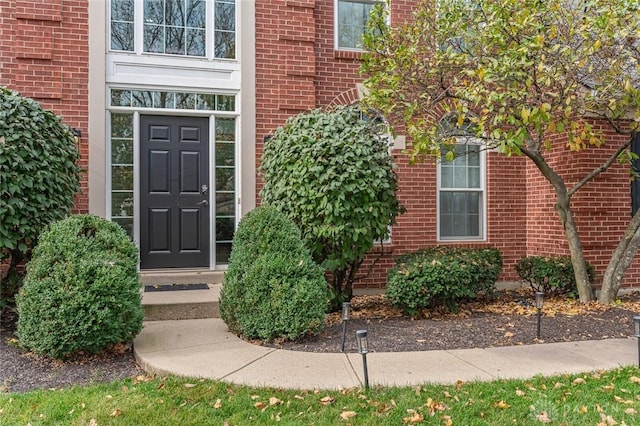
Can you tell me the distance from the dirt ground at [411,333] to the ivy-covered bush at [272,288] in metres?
0.25

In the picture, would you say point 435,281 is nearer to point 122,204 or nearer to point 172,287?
point 172,287

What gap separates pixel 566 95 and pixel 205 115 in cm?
483

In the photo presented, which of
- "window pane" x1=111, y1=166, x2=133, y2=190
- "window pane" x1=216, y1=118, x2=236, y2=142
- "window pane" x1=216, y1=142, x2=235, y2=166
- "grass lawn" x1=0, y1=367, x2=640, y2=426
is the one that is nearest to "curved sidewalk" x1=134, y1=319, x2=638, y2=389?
"grass lawn" x1=0, y1=367, x2=640, y2=426

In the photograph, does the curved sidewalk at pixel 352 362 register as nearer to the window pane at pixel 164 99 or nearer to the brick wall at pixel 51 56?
the brick wall at pixel 51 56

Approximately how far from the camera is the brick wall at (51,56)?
21.7 ft

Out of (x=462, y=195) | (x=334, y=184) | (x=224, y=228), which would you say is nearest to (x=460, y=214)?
(x=462, y=195)

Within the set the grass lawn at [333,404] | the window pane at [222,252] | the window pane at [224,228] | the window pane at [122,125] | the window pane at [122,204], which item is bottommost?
the grass lawn at [333,404]

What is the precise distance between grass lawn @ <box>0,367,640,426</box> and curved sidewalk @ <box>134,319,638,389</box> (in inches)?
7.4

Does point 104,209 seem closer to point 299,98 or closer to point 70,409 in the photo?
point 299,98

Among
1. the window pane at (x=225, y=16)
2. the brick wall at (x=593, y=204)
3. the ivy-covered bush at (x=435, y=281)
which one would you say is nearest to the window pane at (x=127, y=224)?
the window pane at (x=225, y=16)

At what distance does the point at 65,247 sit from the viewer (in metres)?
4.73

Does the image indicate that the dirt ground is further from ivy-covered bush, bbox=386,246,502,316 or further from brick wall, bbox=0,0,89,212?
brick wall, bbox=0,0,89,212

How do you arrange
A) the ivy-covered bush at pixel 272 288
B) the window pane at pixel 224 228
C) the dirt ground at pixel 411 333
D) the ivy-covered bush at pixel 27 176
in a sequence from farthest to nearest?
the window pane at pixel 224 228, the ivy-covered bush at pixel 27 176, the ivy-covered bush at pixel 272 288, the dirt ground at pixel 411 333

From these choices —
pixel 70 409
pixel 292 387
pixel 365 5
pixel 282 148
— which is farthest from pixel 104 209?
pixel 365 5
